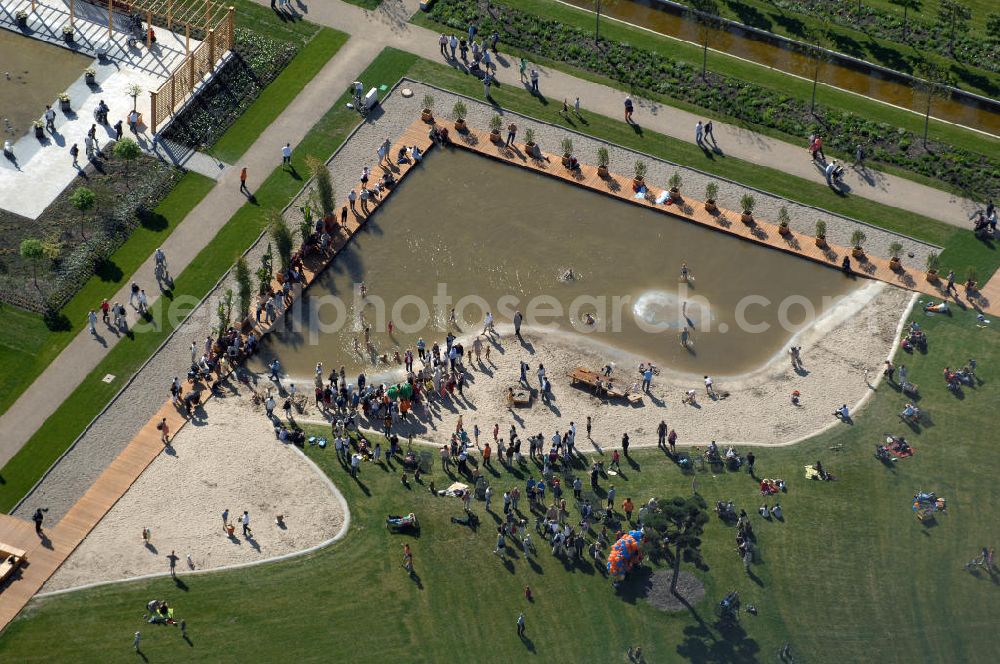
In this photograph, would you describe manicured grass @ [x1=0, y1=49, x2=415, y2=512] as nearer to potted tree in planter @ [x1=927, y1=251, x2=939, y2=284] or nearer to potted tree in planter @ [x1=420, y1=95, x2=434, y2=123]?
potted tree in planter @ [x1=420, y1=95, x2=434, y2=123]

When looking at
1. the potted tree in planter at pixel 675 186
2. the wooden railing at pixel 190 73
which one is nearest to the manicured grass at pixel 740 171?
the potted tree in planter at pixel 675 186

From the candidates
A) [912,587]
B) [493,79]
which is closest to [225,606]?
[912,587]

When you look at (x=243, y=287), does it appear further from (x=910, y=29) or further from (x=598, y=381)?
(x=910, y=29)

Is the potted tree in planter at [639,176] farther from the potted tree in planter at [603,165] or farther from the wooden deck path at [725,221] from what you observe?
the potted tree in planter at [603,165]

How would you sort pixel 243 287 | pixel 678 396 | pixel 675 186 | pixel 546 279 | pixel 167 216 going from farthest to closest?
pixel 675 186 → pixel 167 216 → pixel 546 279 → pixel 243 287 → pixel 678 396

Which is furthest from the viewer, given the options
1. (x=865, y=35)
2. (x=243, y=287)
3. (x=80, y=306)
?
(x=865, y=35)

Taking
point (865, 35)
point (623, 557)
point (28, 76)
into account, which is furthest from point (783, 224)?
point (28, 76)
